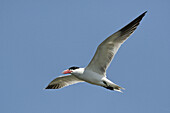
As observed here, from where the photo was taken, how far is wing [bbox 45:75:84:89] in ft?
39.5

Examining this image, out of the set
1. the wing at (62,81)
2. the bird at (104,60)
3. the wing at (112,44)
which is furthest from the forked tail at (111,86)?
the wing at (62,81)

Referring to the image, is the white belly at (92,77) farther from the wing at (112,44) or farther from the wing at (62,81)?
the wing at (62,81)

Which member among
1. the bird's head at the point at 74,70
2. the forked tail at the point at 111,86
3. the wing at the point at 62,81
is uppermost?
the bird's head at the point at 74,70

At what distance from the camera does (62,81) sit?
40.4 ft

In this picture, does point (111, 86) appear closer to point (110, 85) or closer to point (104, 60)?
point (110, 85)

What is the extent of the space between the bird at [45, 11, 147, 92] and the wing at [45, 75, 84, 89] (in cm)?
106

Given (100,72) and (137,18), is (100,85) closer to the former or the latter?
(100,72)

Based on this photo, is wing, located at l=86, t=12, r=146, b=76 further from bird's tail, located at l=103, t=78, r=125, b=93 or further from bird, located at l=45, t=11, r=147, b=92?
bird's tail, located at l=103, t=78, r=125, b=93

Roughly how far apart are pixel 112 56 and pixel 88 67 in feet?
2.96

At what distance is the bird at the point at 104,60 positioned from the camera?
10.2 meters

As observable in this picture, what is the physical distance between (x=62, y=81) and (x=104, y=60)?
8.12 ft

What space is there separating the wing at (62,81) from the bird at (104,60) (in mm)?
1064

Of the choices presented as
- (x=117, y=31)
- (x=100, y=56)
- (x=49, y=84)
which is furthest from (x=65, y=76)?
(x=117, y=31)

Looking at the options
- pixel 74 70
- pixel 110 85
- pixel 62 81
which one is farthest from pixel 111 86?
pixel 62 81
